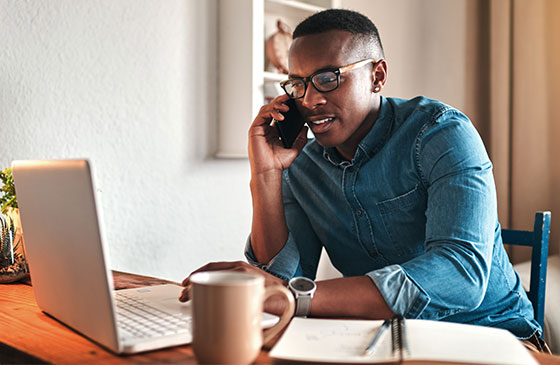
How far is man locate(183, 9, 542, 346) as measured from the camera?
107cm

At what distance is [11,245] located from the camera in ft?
4.14

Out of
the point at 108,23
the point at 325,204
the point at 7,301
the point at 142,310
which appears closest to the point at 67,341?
the point at 142,310

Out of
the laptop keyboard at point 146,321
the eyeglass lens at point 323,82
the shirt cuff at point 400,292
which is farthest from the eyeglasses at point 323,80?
the laptop keyboard at point 146,321

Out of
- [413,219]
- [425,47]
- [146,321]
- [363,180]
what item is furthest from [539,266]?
[425,47]

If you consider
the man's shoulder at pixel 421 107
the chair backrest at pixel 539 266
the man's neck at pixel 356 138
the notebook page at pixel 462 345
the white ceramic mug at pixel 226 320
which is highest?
the man's shoulder at pixel 421 107

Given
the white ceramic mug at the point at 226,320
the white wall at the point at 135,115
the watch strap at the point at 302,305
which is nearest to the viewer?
the white ceramic mug at the point at 226,320

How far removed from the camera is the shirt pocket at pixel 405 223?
4.14ft

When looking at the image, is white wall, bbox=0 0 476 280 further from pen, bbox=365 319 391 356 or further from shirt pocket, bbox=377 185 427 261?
pen, bbox=365 319 391 356

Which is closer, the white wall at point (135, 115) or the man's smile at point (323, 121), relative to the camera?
the man's smile at point (323, 121)

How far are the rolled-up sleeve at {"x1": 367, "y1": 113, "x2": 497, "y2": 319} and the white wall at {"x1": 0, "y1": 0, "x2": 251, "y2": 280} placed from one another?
3.21 feet

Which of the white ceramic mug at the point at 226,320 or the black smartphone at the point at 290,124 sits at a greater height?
the black smartphone at the point at 290,124

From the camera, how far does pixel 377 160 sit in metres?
1.28

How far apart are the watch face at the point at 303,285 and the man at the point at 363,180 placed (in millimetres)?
97

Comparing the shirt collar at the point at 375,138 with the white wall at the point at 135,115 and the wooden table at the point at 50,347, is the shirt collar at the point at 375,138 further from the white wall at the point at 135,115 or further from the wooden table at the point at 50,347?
the white wall at the point at 135,115
